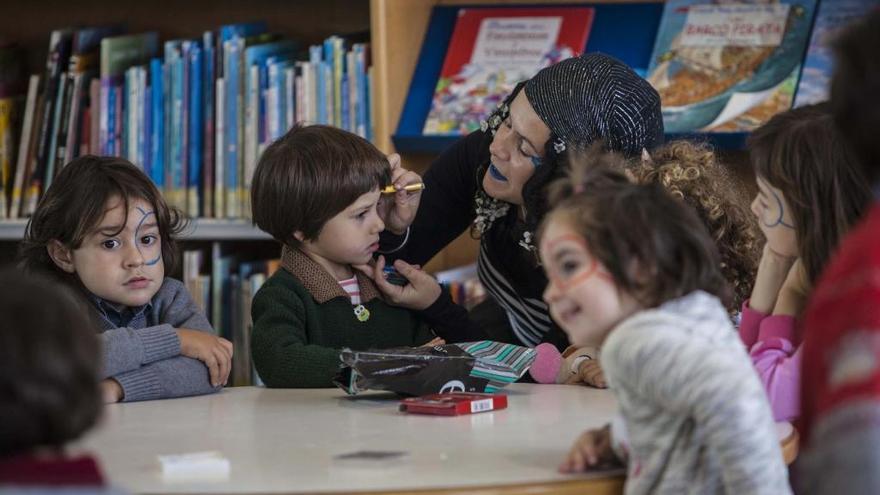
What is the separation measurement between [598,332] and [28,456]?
0.51 m

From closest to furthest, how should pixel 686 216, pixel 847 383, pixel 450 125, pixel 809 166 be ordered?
pixel 847 383
pixel 686 216
pixel 809 166
pixel 450 125

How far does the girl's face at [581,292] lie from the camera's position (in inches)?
45.6

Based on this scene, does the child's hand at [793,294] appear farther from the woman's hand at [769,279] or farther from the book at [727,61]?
the book at [727,61]

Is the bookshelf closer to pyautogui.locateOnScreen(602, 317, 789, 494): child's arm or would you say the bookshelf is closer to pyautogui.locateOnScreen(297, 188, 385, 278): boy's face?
pyautogui.locateOnScreen(297, 188, 385, 278): boy's face

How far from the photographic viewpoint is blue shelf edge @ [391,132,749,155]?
251cm

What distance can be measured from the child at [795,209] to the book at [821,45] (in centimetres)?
96

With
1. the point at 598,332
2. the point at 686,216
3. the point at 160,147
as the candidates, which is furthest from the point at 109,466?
the point at 160,147

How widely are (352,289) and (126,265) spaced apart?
352 millimetres

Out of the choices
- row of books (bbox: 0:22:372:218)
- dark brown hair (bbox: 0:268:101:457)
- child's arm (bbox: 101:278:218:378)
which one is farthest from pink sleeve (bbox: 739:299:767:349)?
row of books (bbox: 0:22:372:218)

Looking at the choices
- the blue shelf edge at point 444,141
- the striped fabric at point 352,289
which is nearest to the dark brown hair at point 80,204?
the striped fabric at point 352,289

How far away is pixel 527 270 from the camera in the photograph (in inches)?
88.0

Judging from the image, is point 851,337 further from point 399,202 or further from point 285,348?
point 399,202

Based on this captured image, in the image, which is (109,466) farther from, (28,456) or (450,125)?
(450,125)

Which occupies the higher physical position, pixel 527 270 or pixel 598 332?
pixel 527 270
